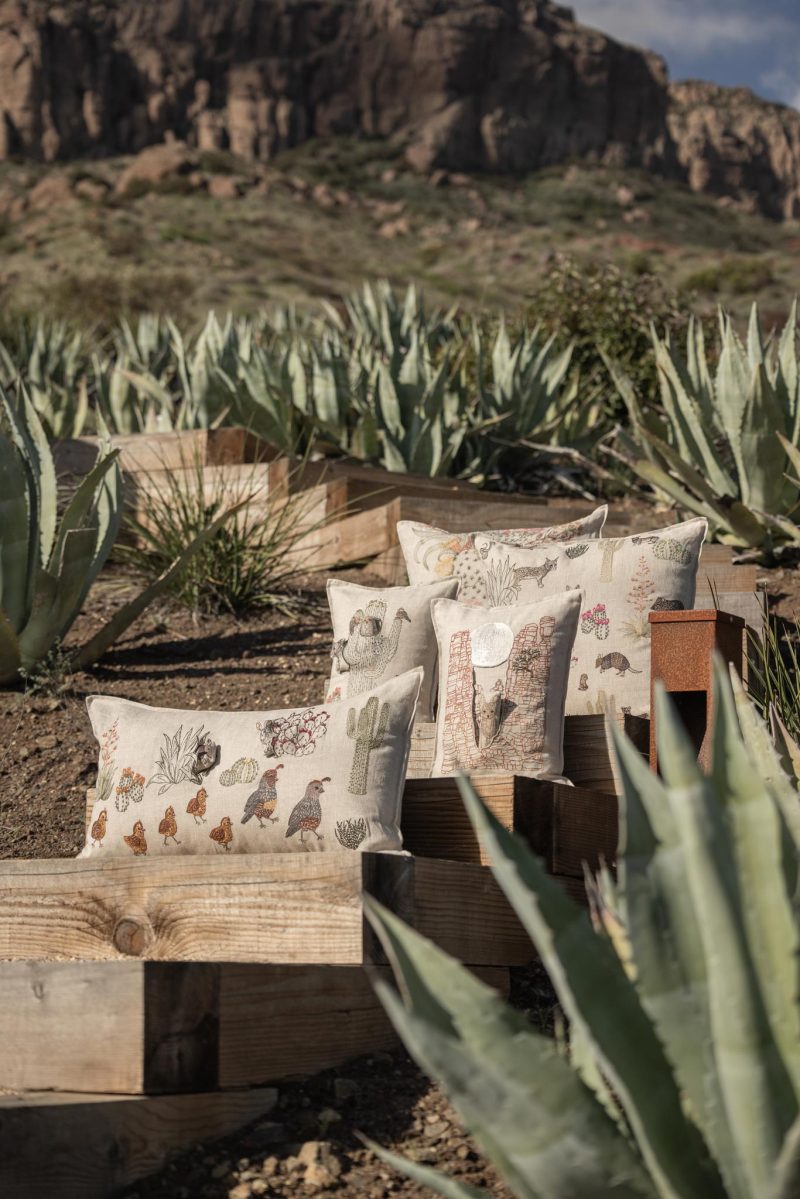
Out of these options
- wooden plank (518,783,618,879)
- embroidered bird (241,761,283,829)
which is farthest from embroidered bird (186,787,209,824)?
wooden plank (518,783,618,879)

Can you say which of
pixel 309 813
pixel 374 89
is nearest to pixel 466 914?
pixel 309 813

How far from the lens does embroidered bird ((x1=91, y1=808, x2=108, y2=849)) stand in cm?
319

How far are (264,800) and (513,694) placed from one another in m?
0.67

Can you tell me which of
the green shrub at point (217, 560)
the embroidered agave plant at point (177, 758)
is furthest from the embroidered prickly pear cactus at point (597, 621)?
the green shrub at point (217, 560)

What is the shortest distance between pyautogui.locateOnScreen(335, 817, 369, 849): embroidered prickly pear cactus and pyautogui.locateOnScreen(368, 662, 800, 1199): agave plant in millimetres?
1468

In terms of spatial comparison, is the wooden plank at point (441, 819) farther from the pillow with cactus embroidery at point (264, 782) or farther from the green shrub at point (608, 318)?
the green shrub at point (608, 318)

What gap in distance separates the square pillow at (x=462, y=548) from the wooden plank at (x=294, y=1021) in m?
1.48

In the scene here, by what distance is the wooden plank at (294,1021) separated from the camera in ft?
7.77

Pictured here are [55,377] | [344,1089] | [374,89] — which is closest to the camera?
[344,1089]

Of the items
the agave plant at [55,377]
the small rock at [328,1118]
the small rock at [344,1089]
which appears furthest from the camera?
the agave plant at [55,377]

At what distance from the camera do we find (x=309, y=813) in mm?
2945

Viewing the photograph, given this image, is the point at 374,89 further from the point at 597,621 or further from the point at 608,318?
the point at 597,621

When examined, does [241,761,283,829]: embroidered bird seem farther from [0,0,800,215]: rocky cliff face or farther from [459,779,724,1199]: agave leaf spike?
[0,0,800,215]: rocky cliff face

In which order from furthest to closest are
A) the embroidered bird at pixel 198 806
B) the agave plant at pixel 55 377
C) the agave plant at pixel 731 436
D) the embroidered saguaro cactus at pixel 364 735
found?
the agave plant at pixel 55 377
the agave plant at pixel 731 436
the embroidered bird at pixel 198 806
the embroidered saguaro cactus at pixel 364 735
